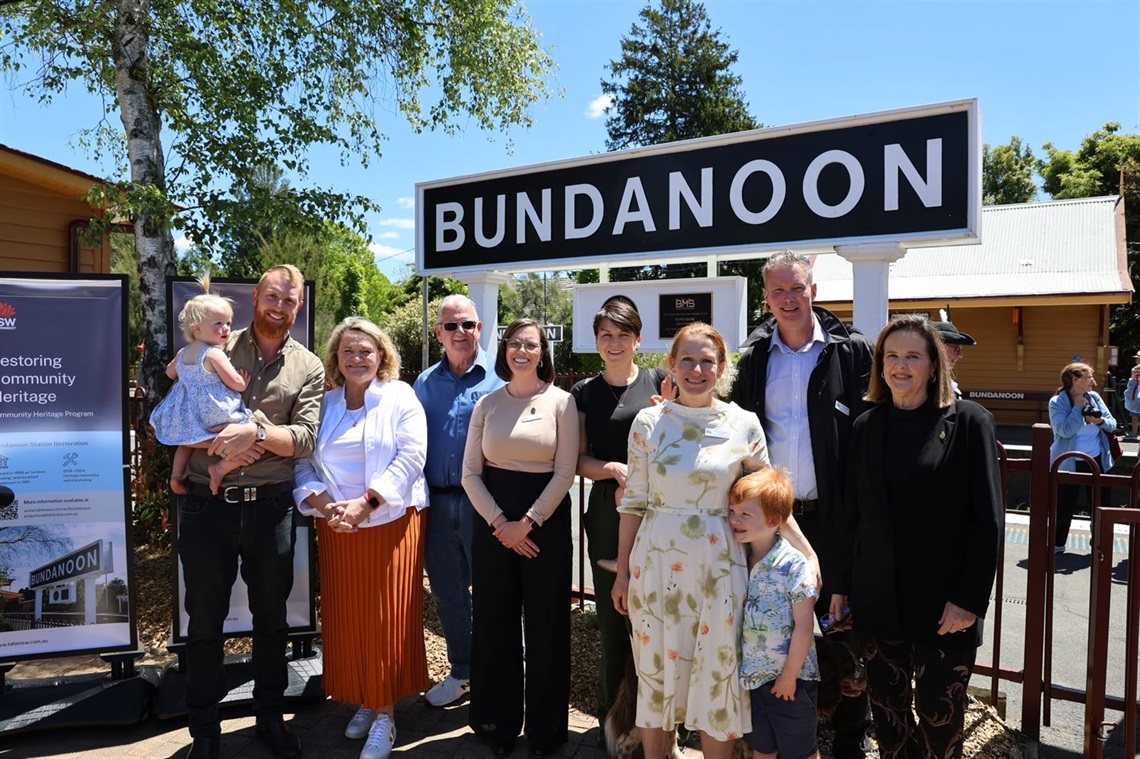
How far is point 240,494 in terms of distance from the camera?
10.8ft

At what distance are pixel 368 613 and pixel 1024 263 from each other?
20024 millimetres

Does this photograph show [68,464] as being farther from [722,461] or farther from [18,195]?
[18,195]

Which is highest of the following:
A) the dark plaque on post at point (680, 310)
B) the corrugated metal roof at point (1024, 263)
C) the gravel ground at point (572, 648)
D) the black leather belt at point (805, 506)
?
the corrugated metal roof at point (1024, 263)

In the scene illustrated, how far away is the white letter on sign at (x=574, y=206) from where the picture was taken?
5094 mm

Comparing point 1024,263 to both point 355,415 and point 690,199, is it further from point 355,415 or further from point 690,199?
point 355,415

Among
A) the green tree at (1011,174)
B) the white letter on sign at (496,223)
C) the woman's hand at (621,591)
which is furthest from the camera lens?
Answer: the green tree at (1011,174)

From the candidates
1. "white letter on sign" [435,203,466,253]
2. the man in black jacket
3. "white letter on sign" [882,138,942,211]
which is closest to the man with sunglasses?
the man in black jacket

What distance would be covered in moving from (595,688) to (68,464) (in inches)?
120

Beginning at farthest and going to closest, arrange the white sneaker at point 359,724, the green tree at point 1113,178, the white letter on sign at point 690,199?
the green tree at point 1113,178 < the white letter on sign at point 690,199 < the white sneaker at point 359,724

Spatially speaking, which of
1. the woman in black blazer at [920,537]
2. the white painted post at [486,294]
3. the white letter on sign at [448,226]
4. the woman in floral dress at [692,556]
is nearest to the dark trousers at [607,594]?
the woman in floral dress at [692,556]

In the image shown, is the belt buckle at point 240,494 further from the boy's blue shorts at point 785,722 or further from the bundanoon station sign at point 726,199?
the bundanoon station sign at point 726,199

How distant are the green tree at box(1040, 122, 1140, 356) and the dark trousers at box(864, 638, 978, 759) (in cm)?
2561

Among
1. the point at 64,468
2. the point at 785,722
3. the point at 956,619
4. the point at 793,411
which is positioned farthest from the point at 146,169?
the point at 956,619

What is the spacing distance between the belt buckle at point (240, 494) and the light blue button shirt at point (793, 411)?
7.53 feet
